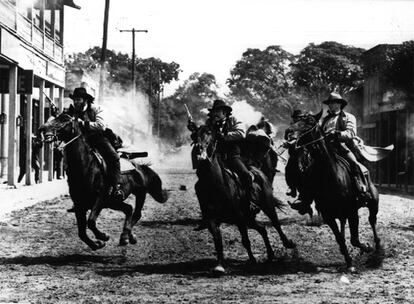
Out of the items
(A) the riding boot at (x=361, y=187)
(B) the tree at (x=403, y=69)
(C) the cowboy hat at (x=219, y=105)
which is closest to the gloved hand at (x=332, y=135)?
(A) the riding boot at (x=361, y=187)

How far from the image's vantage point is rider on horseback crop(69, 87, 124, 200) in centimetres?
1055

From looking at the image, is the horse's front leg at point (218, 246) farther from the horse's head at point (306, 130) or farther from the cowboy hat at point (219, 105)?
the horse's head at point (306, 130)

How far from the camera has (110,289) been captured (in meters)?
7.86

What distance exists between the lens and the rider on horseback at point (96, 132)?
34.6 ft

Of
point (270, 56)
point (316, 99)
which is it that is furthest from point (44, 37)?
point (270, 56)

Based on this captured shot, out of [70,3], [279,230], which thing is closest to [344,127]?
[279,230]

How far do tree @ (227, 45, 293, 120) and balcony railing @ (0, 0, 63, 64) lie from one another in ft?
107

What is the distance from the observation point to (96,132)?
422 inches

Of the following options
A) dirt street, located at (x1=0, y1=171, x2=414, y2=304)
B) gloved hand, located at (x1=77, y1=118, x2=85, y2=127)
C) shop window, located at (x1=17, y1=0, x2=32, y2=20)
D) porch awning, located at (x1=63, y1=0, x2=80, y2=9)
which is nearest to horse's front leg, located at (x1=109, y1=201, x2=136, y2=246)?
dirt street, located at (x1=0, y1=171, x2=414, y2=304)

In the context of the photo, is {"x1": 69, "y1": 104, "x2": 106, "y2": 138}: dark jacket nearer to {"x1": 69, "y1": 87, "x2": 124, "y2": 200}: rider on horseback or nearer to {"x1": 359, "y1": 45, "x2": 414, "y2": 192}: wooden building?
{"x1": 69, "y1": 87, "x2": 124, "y2": 200}: rider on horseback

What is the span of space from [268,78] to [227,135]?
56.4 m

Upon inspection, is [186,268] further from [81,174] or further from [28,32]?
[28,32]

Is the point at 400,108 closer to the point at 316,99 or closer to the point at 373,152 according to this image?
the point at 373,152

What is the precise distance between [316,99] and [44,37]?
1264 inches
